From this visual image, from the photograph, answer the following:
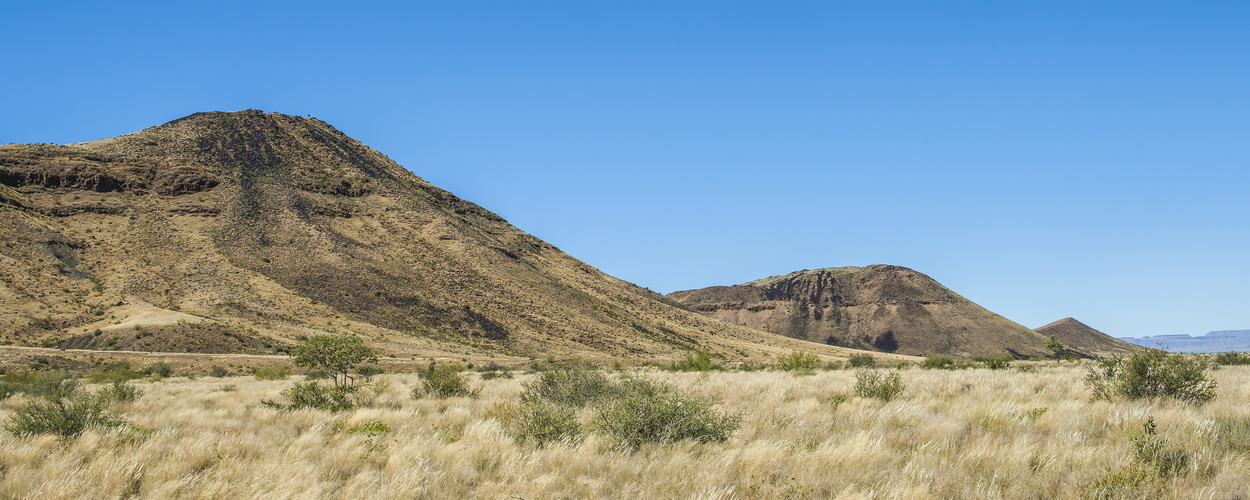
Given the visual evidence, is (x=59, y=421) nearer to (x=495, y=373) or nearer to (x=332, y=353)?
(x=332, y=353)

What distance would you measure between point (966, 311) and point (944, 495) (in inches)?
5698

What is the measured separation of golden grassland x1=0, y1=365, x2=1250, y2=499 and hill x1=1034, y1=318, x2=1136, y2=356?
16618 cm

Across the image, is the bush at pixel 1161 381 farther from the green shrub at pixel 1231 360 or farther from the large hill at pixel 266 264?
the large hill at pixel 266 264

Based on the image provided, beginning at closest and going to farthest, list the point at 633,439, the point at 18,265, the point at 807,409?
the point at 633,439, the point at 807,409, the point at 18,265

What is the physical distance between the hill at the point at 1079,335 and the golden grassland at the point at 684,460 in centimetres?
16618

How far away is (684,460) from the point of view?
19.6 ft

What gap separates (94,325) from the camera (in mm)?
51906

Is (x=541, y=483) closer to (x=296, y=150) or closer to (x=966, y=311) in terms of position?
(x=296, y=150)

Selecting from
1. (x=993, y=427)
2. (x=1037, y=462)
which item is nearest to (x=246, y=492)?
(x=1037, y=462)

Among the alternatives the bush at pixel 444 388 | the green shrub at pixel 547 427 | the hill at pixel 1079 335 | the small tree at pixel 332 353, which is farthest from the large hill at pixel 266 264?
the hill at pixel 1079 335

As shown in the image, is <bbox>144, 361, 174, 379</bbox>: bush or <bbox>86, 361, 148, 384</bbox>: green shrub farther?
<bbox>144, 361, 174, 379</bbox>: bush

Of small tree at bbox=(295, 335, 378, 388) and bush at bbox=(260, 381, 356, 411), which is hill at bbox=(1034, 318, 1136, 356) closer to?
small tree at bbox=(295, 335, 378, 388)

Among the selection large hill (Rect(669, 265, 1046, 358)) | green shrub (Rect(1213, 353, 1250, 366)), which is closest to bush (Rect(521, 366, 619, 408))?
green shrub (Rect(1213, 353, 1250, 366))

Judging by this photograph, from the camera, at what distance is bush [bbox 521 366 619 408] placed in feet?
37.9
